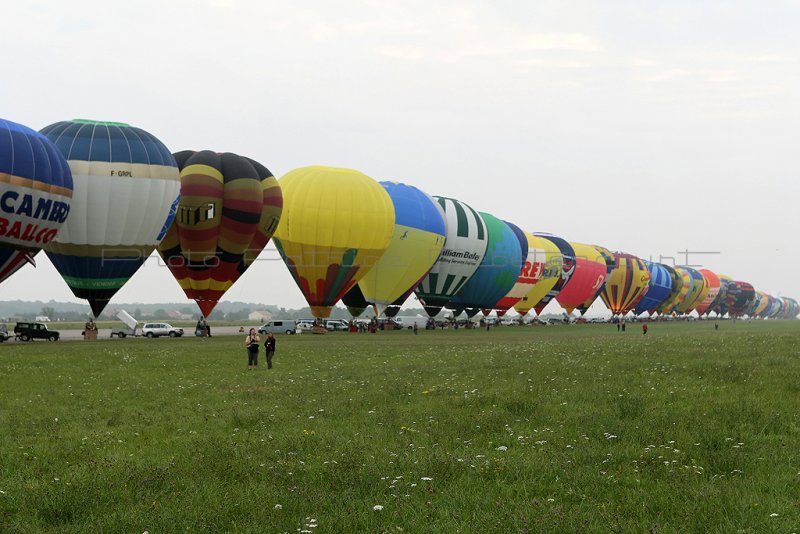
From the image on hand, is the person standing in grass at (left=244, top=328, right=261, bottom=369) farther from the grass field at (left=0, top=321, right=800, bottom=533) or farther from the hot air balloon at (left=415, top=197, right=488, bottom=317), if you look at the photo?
the hot air balloon at (left=415, top=197, right=488, bottom=317)

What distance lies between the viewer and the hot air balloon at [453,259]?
7025cm

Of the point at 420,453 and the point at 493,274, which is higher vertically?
the point at 493,274

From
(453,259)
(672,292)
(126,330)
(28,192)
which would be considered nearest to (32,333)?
(28,192)

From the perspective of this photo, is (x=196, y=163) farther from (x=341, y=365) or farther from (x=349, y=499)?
(x=349, y=499)

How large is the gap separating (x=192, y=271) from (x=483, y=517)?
4435cm

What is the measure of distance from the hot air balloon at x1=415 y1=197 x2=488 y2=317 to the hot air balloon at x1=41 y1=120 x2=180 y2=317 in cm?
2844

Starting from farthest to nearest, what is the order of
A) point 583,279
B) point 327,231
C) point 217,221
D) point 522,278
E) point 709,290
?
point 709,290 → point 583,279 → point 522,278 → point 327,231 → point 217,221

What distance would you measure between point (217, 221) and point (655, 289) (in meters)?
101

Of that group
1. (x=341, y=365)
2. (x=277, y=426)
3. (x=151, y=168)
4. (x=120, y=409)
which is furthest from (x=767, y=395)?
(x=151, y=168)

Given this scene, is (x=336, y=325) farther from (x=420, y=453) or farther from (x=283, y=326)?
(x=420, y=453)

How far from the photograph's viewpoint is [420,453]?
1141 cm

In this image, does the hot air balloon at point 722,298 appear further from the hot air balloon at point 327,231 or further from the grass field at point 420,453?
the grass field at point 420,453

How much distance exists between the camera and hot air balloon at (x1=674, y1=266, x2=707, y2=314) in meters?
160

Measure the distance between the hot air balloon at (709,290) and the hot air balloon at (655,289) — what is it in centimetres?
3527
